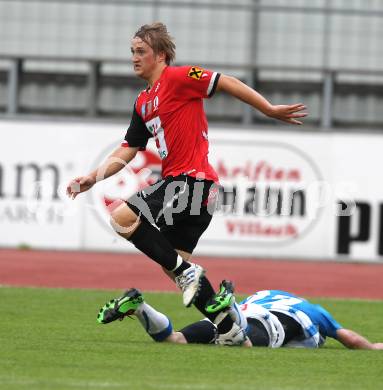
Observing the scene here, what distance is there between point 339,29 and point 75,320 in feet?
50.9

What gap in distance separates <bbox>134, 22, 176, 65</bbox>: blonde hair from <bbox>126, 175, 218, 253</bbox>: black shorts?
95 centimetres

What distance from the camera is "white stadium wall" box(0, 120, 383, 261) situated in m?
19.6

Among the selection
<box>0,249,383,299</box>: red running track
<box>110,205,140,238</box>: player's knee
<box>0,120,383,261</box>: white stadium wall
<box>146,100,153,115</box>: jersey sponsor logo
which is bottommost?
<box>0,249,383,299</box>: red running track

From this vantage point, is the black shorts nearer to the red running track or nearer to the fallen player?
the fallen player

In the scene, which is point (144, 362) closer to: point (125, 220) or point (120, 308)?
point (120, 308)

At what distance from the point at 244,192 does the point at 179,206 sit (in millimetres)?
11637

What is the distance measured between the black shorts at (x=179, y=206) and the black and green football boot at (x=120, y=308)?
545mm

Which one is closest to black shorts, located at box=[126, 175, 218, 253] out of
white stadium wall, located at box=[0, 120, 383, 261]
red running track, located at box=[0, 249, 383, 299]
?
red running track, located at box=[0, 249, 383, 299]

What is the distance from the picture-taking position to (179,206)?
8.02 meters

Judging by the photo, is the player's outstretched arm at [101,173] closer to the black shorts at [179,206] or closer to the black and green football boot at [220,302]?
the black shorts at [179,206]

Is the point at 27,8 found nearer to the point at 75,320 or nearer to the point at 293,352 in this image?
the point at 75,320

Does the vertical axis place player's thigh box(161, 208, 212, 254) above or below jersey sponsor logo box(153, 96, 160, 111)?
below

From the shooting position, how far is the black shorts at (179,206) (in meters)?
7.91

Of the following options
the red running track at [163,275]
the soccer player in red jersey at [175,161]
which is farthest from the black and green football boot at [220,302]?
the red running track at [163,275]
